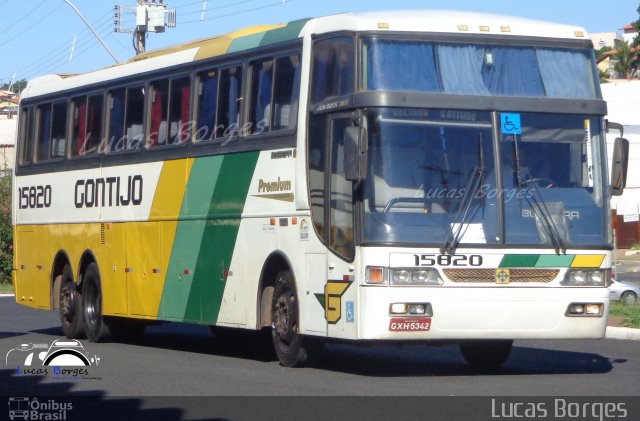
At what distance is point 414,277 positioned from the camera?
12297mm

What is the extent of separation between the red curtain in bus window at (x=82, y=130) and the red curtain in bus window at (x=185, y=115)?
3.19 meters

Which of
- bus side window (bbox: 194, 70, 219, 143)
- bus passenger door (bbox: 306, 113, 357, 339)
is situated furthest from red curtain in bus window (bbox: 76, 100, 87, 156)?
bus passenger door (bbox: 306, 113, 357, 339)

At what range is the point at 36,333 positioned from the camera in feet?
67.4

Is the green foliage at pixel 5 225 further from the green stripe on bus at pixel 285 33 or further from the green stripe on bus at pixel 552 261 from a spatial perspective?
the green stripe on bus at pixel 552 261

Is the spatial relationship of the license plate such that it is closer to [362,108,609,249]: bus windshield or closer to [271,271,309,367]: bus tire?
[362,108,609,249]: bus windshield

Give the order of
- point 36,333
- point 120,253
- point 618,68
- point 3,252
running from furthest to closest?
point 618,68 → point 3,252 → point 36,333 → point 120,253

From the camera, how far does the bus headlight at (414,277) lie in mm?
12273

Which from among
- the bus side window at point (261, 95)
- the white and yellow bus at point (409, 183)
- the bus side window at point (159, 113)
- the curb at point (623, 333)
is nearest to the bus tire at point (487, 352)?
the white and yellow bus at point (409, 183)

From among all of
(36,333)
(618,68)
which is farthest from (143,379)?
(618,68)

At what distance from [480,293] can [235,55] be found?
4649mm

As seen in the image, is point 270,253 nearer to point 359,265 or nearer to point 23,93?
point 359,265

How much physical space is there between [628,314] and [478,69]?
8.75 metres

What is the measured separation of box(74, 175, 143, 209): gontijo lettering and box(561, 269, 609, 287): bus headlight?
6.82m

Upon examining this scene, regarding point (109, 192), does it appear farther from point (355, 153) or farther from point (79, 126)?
point (355, 153)
